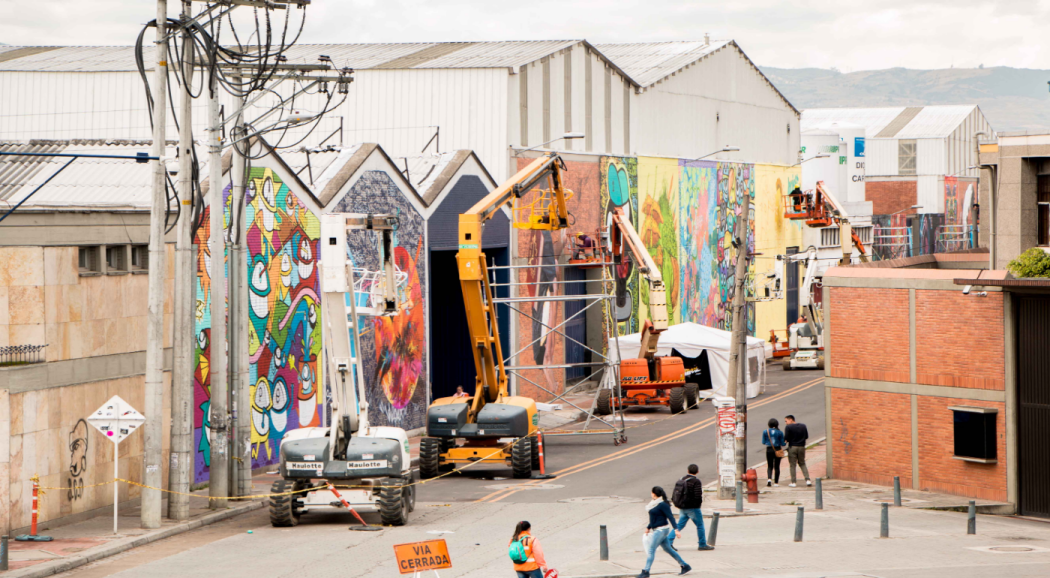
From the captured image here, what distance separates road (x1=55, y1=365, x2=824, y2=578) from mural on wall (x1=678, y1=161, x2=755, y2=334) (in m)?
22.7

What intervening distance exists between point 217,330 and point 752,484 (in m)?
11.7

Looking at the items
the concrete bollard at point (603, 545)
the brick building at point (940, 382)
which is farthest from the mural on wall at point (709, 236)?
the concrete bollard at point (603, 545)

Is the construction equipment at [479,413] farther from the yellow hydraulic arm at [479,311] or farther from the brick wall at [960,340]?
the brick wall at [960,340]

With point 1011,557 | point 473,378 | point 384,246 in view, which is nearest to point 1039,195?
point 1011,557

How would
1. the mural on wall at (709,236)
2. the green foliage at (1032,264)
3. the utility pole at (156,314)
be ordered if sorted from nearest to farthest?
1. the utility pole at (156,314)
2. the green foliage at (1032,264)
3. the mural on wall at (709,236)

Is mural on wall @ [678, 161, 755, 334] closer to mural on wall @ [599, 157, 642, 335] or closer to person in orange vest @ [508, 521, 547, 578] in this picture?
mural on wall @ [599, 157, 642, 335]

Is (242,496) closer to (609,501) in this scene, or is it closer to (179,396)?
(179,396)

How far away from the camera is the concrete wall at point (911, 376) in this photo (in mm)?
26156

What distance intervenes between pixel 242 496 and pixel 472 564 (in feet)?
25.2

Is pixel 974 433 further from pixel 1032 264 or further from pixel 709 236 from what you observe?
pixel 709 236

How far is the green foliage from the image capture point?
25.0 m

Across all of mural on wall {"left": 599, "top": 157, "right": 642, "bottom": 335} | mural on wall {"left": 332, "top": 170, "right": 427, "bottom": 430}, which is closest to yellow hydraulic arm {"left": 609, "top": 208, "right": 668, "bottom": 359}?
mural on wall {"left": 599, "top": 157, "right": 642, "bottom": 335}

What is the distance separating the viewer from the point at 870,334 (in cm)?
2831

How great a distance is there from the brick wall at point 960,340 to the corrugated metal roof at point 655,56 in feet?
99.9
